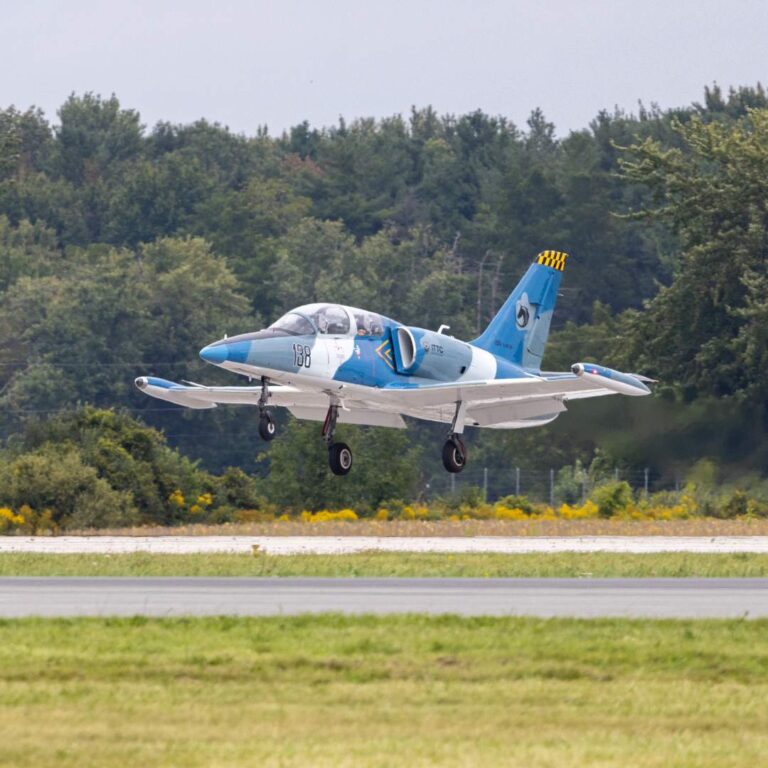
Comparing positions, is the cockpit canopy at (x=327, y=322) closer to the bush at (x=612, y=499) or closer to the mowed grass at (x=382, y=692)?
the bush at (x=612, y=499)

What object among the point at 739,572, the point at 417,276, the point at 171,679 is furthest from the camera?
the point at 417,276

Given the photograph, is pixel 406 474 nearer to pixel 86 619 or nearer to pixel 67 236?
pixel 86 619

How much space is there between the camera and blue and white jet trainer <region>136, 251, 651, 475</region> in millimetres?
30125

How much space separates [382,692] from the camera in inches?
483

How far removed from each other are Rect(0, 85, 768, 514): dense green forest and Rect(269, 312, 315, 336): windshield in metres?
10.3

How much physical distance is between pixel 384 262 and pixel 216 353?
66.6 metres

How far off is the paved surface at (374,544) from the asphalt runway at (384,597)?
22.0ft

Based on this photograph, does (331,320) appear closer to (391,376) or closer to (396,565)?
(391,376)

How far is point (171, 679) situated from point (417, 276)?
8438 centimetres

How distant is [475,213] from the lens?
356ft

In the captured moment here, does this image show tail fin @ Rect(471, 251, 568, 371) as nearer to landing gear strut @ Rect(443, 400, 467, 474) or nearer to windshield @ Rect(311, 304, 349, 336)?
landing gear strut @ Rect(443, 400, 467, 474)

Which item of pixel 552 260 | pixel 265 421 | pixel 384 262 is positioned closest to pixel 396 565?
pixel 265 421

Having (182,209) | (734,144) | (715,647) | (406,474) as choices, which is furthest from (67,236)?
(715,647)

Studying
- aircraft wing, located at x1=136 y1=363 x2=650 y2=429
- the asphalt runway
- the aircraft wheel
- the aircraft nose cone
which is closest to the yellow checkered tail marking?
aircraft wing, located at x1=136 y1=363 x2=650 y2=429
